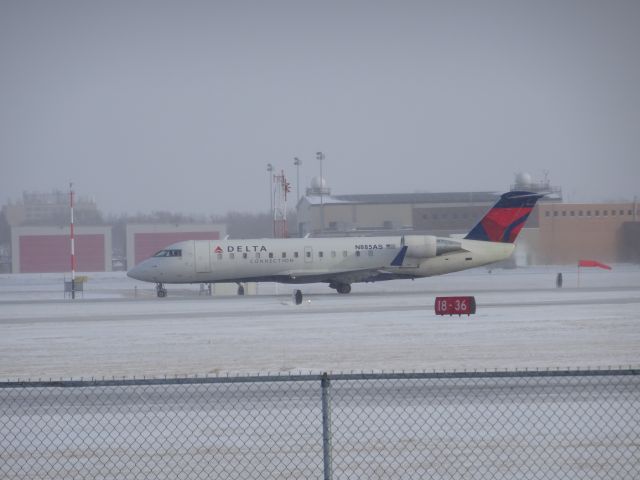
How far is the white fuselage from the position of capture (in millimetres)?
43281

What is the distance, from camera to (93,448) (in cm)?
1120

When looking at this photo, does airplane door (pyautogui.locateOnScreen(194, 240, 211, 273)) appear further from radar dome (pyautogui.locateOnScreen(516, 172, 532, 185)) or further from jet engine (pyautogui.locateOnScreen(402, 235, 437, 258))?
radar dome (pyautogui.locateOnScreen(516, 172, 532, 185))

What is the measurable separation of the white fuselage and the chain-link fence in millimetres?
27259

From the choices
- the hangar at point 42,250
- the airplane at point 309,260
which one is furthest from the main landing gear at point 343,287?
the hangar at point 42,250

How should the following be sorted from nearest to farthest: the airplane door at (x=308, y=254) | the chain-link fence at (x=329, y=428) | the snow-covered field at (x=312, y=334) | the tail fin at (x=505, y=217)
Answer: the chain-link fence at (x=329, y=428) → the snow-covered field at (x=312, y=334) → the airplane door at (x=308, y=254) → the tail fin at (x=505, y=217)

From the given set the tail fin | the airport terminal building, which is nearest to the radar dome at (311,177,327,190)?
the airport terminal building

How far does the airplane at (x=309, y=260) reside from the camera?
142 feet

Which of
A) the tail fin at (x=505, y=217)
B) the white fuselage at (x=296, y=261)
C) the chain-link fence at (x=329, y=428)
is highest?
the tail fin at (x=505, y=217)

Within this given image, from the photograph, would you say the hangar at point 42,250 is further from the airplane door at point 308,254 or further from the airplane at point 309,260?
the airplane door at point 308,254

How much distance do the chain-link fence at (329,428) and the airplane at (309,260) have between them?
1074 inches

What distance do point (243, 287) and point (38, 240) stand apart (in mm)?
46651

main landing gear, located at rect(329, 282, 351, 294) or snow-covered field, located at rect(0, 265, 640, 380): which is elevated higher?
main landing gear, located at rect(329, 282, 351, 294)

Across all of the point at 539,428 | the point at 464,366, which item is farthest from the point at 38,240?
the point at 539,428

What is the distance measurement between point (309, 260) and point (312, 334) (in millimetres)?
19131
